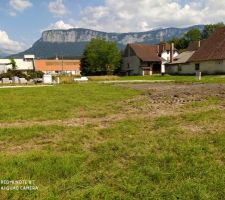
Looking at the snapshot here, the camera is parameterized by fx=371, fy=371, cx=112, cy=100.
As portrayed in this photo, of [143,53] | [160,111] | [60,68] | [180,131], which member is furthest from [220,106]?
[60,68]

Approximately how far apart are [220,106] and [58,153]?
8083 mm

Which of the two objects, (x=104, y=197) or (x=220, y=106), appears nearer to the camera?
(x=104, y=197)

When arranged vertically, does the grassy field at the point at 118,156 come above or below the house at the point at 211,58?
below

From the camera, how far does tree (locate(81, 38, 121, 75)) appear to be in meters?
79.4

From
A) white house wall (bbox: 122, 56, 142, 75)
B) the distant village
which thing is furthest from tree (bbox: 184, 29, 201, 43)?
white house wall (bbox: 122, 56, 142, 75)

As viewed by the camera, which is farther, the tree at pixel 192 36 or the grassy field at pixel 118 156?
the tree at pixel 192 36

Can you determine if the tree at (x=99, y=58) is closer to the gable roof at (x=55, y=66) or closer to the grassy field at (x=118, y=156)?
the gable roof at (x=55, y=66)

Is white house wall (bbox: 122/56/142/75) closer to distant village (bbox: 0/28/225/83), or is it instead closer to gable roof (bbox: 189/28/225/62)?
distant village (bbox: 0/28/225/83)

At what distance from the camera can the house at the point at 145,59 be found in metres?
78.1

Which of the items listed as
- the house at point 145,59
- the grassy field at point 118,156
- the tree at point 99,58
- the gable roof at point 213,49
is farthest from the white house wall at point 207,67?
the grassy field at point 118,156

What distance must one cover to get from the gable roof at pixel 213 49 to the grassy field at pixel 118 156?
141 ft

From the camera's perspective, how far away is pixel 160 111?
44.0ft

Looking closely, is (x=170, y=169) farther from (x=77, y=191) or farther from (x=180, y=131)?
(x=180, y=131)

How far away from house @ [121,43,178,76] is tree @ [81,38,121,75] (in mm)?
2895
